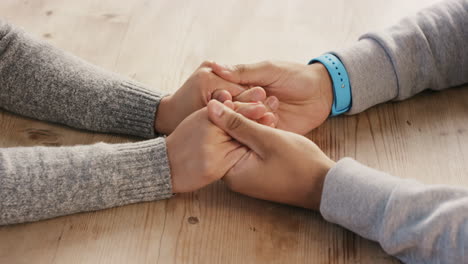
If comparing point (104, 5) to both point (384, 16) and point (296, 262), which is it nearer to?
point (384, 16)

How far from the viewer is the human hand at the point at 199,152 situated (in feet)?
3.18

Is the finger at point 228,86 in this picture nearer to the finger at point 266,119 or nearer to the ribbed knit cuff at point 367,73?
the finger at point 266,119

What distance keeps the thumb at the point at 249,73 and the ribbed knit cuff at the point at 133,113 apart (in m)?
0.15

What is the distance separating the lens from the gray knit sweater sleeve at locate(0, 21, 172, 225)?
36.8 inches

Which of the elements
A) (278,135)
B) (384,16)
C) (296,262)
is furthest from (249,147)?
(384,16)

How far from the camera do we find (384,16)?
57.6 inches

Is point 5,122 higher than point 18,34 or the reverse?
the reverse

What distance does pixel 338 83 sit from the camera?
113 centimetres

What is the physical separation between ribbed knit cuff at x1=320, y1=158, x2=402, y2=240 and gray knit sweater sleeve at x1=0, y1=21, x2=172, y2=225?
0.26 m

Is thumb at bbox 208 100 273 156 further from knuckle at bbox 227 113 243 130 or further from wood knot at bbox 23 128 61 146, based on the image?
wood knot at bbox 23 128 61 146

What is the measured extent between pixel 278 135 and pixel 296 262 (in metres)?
0.20

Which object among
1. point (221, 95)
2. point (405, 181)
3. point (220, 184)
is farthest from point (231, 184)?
point (405, 181)

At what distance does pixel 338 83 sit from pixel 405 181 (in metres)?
0.30

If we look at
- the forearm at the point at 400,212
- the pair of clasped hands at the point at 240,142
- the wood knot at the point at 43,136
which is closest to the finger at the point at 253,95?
the pair of clasped hands at the point at 240,142
